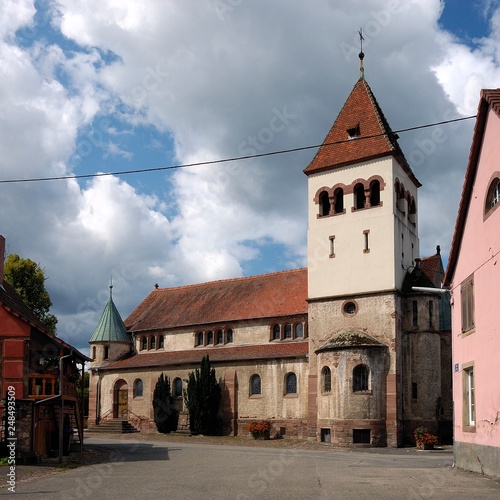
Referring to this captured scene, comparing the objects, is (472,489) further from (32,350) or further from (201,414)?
(201,414)

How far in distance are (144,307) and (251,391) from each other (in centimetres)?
1553

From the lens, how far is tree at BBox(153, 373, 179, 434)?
1796 inches

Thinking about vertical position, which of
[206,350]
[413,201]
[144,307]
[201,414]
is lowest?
[201,414]

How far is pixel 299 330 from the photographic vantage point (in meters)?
44.3

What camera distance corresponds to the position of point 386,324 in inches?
1480

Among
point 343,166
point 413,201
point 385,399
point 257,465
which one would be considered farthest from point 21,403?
point 413,201

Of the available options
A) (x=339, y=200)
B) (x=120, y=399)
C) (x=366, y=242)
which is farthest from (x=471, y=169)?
(x=120, y=399)

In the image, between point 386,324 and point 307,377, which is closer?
point 386,324

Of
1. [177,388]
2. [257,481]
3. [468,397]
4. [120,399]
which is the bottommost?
[120,399]

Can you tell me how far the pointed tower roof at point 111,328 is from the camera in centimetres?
5241

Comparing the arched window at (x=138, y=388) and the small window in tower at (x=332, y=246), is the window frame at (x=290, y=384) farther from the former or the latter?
the arched window at (x=138, y=388)

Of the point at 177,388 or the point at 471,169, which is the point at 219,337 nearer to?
the point at 177,388

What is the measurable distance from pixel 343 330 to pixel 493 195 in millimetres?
20221

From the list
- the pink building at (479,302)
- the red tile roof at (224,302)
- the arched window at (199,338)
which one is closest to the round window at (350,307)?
the red tile roof at (224,302)
